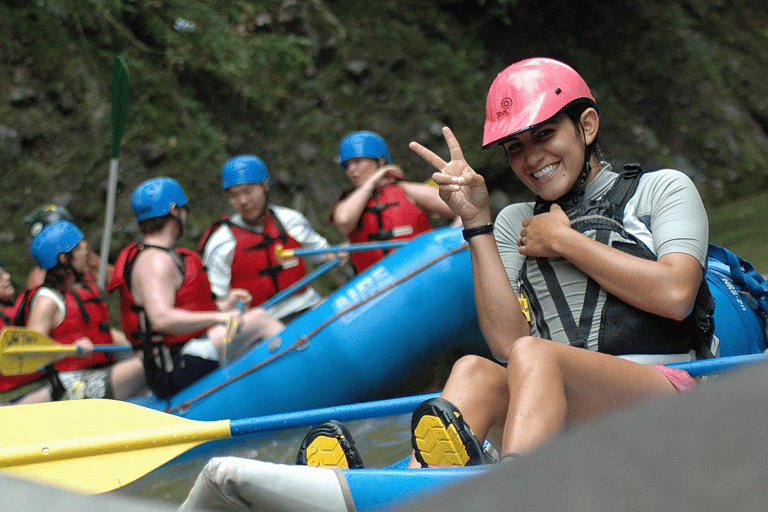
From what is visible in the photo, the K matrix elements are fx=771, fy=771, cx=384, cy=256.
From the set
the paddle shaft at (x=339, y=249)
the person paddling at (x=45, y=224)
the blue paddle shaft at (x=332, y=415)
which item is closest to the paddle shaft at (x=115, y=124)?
the person paddling at (x=45, y=224)

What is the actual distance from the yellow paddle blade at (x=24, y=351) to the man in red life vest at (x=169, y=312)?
404 mm

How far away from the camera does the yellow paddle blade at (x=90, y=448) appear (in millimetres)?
2338

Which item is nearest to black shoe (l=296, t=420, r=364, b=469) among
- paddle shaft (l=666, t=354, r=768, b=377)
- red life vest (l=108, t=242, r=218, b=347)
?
paddle shaft (l=666, t=354, r=768, b=377)

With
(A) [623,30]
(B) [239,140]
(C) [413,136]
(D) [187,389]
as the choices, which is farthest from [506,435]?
(A) [623,30]

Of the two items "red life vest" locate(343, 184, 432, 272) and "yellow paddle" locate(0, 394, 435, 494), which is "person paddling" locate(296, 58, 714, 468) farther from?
"red life vest" locate(343, 184, 432, 272)

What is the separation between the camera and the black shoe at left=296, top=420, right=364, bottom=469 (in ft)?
6.18

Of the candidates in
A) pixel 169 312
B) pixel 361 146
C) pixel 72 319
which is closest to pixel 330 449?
pixel 169 312

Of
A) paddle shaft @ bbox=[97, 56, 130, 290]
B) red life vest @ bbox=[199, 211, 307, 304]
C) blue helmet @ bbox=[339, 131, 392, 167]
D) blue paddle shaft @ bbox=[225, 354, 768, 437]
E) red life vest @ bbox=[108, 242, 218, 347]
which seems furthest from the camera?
paddle shaft @ bbox=[97, 56, 130, 290]

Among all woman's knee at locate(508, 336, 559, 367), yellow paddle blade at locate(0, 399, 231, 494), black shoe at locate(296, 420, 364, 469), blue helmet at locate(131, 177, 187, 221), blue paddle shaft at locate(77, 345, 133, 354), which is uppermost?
woman's knee at locate(508, 336, 559, 367)

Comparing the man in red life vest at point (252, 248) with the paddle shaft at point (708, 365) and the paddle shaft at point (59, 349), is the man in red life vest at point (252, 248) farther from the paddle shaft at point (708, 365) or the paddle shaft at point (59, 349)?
the paddle shaft at point (708, 365)

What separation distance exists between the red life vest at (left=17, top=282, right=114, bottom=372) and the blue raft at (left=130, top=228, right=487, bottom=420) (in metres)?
0.69

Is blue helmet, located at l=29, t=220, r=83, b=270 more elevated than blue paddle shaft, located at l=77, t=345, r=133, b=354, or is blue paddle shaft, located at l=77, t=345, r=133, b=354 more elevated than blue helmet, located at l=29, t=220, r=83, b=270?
blue helmet, located at l=29, t=220, r=83, b=270

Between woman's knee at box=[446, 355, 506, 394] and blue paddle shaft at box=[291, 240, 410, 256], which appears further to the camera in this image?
blue paddle shaft at box=[291, 240, 410, 256]

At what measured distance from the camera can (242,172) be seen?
15.1 ft
